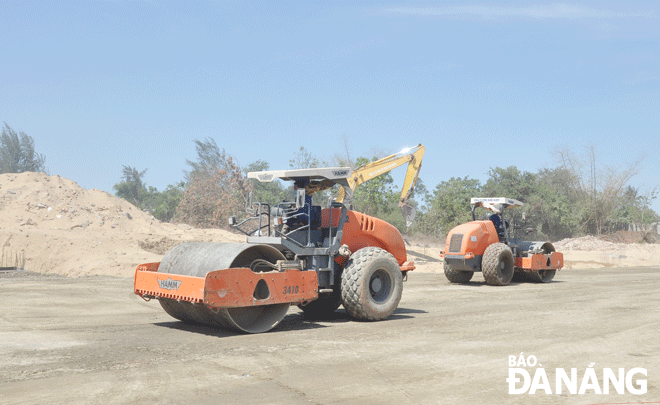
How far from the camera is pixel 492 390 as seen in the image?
5.64m

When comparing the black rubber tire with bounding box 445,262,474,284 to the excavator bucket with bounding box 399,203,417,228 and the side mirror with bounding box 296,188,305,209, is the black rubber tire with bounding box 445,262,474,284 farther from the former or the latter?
the side mirror with bounding box 296,188,305,209

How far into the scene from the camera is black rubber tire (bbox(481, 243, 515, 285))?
16859 mm

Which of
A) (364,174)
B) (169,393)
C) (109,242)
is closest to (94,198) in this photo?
(109,242)

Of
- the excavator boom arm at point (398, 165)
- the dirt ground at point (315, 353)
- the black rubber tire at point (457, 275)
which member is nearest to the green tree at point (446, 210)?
the excavator boom arm at point (398, 165)

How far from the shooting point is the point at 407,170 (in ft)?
73.6

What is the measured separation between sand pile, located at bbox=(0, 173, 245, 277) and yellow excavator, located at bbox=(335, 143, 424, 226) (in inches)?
315

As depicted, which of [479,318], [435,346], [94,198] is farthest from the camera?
[94,198]

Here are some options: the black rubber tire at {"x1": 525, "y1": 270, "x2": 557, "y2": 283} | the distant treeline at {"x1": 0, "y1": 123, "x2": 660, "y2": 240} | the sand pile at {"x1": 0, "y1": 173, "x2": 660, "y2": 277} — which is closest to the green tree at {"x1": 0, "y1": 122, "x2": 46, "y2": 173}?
the distant treeline at {"x1": 0, "y1": 123, "x2": 660, "y2": 240}

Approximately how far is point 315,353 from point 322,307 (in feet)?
10.2

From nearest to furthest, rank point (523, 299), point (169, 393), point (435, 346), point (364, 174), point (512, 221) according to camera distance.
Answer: point (169, 393) < point (435, 346) < point (523, 299) < point (512, 221) < point (364, 174)

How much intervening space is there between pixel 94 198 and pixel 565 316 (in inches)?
980

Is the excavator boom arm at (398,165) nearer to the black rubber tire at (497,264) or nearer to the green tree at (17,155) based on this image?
the black rubber tire at (497,264)

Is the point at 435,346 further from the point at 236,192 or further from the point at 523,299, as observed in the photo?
the point at 236,192

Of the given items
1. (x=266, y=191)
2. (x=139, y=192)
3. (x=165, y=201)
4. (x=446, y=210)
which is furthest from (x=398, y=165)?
(x=139, y=192)
